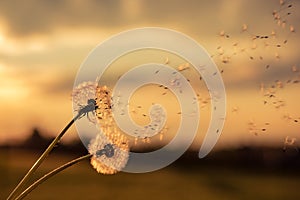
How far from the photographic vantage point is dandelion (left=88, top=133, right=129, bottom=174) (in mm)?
742

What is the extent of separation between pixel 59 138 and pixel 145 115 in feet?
0.56

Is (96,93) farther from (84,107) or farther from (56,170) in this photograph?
(56,170)

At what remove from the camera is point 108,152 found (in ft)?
2.46

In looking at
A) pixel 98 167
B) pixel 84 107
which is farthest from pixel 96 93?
pixel 98 167

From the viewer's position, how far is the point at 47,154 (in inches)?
25.9

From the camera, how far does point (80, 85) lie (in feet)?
2.53

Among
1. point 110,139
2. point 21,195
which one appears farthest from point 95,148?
point 21,195

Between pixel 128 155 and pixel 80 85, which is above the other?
pixel 80 85

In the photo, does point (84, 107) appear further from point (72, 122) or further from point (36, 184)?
point (36, 184)

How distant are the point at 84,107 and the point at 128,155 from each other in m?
0.12

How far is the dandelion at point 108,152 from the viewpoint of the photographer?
0.74m

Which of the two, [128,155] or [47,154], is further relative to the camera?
[128,155]

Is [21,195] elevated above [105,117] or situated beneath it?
situated beneath

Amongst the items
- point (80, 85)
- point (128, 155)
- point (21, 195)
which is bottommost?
point (21, 195)
